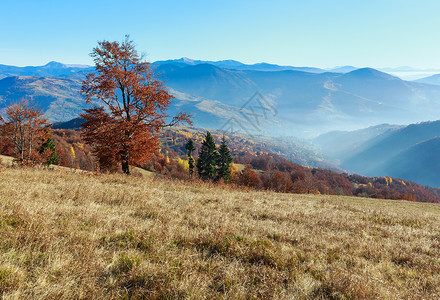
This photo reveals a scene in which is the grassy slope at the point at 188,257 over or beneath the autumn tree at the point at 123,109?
beneath

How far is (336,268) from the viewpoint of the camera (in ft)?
14.5

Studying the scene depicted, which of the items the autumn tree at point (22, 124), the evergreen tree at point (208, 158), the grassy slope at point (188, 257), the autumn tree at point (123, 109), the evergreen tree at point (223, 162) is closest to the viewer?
the grassy slope at point (188, 257)

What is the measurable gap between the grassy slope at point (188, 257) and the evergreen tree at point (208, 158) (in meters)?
52.9

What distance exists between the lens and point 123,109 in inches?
724

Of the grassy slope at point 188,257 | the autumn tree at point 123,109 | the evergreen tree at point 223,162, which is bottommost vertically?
the evergreen tree at point 223,162

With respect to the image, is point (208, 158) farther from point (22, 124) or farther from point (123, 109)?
point (123, 109)

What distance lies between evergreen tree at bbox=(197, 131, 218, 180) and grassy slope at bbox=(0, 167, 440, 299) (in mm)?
52925

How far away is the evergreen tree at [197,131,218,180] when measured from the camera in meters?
60.6

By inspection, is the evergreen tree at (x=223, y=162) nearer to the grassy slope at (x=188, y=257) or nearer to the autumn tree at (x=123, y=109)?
the autumn tree at (x=123, y=109)

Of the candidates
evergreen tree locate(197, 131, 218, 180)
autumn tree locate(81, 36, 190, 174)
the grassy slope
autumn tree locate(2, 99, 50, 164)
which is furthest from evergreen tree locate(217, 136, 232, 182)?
the grassy slope

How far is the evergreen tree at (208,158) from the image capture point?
6059 cm

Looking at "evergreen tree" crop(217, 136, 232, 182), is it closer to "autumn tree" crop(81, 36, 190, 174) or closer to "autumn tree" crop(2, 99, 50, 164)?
"autumn tree" crop(2, 99, 50, 164)

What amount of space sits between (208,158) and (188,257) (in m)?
56.6

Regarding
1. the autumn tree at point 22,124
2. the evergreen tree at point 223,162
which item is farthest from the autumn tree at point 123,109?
the evergreen tree at point 223,162
